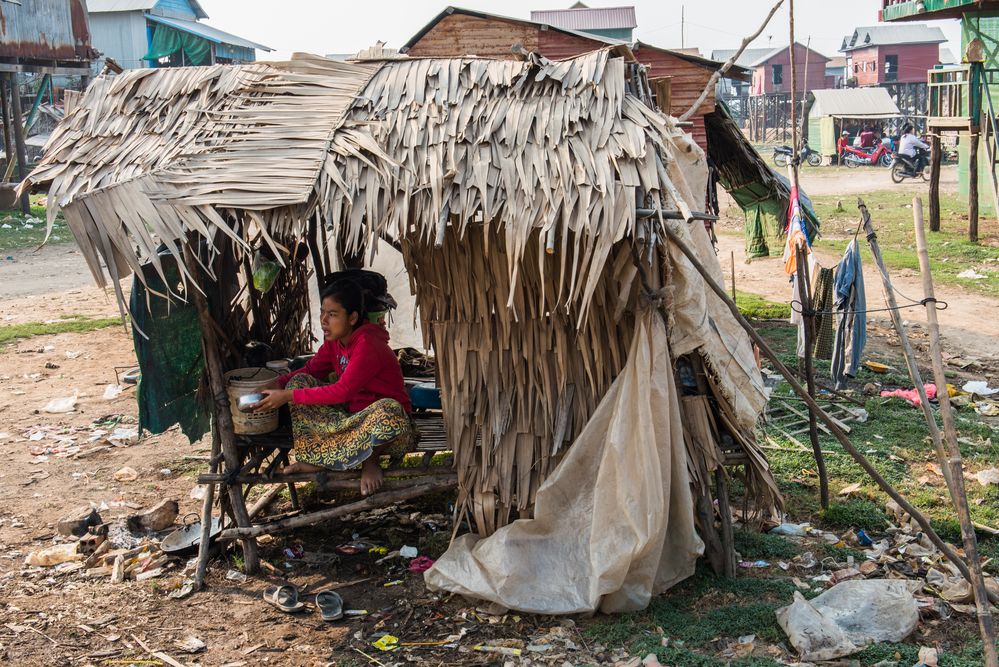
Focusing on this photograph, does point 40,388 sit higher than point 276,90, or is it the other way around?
point 276,90

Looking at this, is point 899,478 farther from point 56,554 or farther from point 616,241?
point 56,554

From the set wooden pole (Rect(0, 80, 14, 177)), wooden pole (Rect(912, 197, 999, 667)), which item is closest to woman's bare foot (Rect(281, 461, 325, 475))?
wooden pole (Rect(912, 197, 999, 667))

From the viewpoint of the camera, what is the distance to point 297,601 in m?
4.75

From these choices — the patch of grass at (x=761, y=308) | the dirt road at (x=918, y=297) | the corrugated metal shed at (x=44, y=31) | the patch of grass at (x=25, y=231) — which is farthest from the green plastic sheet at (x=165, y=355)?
the corrugated metal shed at (x=44, y=31)

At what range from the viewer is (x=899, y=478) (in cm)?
621

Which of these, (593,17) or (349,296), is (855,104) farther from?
(349,296)

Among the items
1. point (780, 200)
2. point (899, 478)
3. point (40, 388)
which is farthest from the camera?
point (780, 200)

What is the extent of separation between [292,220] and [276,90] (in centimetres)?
97

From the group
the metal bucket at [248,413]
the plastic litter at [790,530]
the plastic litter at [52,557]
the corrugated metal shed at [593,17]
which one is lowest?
the plastic litter at [790,530]

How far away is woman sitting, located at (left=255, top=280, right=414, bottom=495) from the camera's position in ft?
15.8

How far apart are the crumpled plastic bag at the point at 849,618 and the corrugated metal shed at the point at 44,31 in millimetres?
19225

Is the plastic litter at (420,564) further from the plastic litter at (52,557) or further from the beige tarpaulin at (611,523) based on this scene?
the plastic litter at (52,557)

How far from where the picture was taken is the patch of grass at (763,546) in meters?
5.09

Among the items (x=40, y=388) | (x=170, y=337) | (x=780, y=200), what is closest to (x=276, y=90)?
(x=170, y=337)
